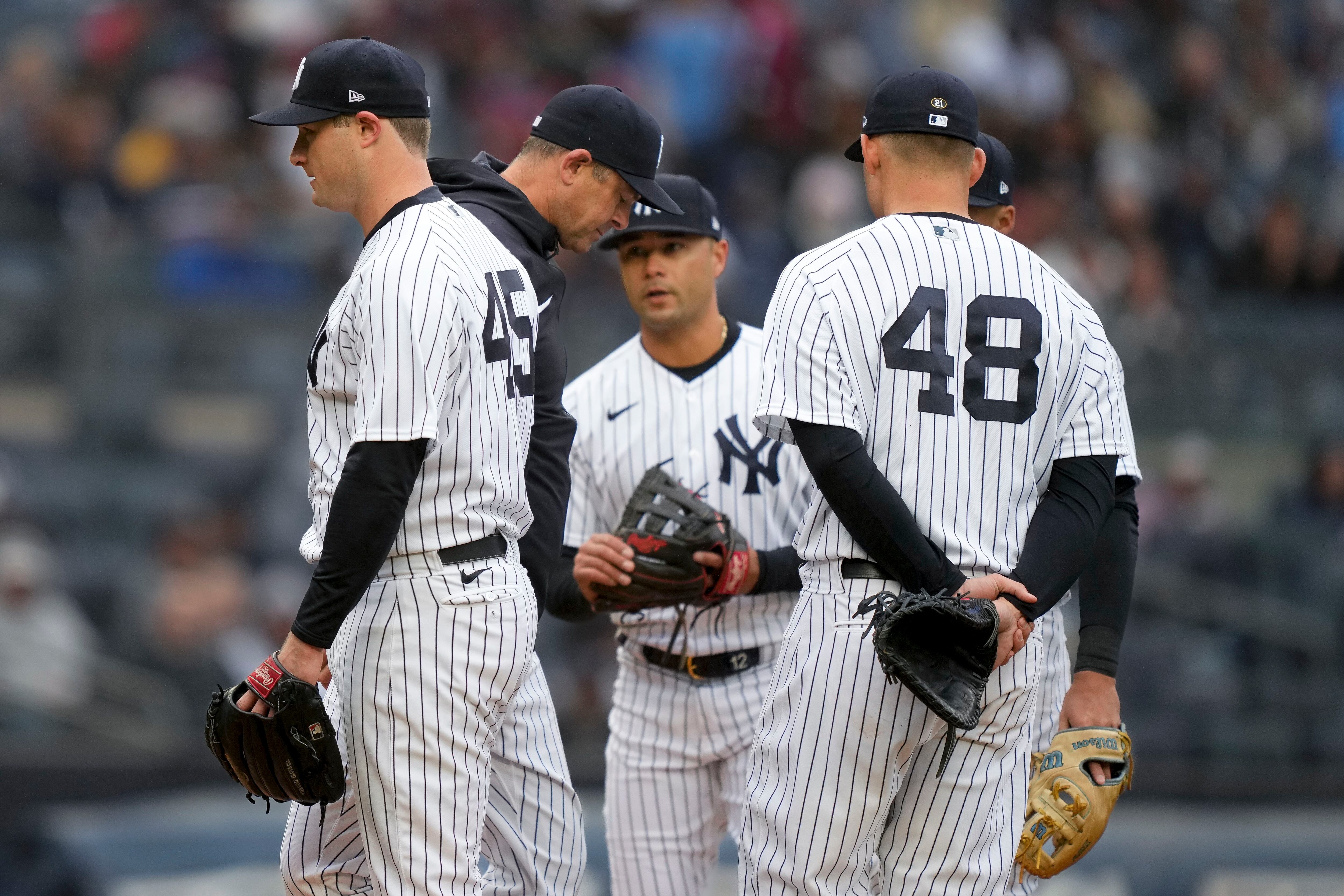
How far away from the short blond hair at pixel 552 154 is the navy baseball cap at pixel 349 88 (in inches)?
17.4

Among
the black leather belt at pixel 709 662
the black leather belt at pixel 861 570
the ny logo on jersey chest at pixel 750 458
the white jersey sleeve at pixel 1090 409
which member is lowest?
the black leather belt at pixel 709 662

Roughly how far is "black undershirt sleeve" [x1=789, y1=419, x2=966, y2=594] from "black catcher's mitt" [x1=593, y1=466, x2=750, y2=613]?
0.74 m

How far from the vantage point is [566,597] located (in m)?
4.04

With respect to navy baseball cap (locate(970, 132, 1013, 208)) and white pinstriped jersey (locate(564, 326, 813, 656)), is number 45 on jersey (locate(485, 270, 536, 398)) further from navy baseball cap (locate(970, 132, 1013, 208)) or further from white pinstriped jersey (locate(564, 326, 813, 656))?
navy baseball cap (locate(970, 132, 1013, 208))

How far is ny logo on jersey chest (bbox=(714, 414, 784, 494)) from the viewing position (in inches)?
164

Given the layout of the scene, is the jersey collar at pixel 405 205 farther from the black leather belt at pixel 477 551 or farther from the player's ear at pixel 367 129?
the black leather belt at pixel 477 551

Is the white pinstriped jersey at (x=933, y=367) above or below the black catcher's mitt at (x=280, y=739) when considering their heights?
above

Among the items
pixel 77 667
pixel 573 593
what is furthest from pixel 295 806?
pixel 77 667

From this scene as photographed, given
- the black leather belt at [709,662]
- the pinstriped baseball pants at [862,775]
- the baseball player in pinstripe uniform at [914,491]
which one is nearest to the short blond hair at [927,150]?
the baseball player in pinstripe uniform at [914,491]

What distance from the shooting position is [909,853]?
3178mm

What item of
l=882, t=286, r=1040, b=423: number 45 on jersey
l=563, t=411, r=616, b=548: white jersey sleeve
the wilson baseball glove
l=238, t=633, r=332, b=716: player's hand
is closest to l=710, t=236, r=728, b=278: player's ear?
l=563, t=411, r=616, b=548: white jersey sleeve

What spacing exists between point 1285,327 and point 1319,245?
106cm

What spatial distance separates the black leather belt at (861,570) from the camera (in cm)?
313

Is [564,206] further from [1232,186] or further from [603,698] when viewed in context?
[1232,186]
